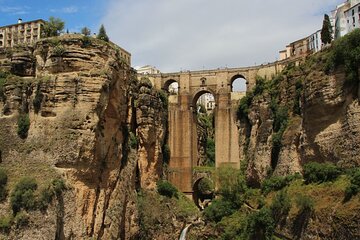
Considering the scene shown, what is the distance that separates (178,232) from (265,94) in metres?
17.2

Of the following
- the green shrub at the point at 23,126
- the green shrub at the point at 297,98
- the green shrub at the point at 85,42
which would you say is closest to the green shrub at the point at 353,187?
the green shrub at the point at 297,98

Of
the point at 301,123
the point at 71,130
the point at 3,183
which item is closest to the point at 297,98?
the point at 301,123

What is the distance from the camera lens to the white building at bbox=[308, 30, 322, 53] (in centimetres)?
5625

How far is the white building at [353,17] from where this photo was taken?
47141 millimetres

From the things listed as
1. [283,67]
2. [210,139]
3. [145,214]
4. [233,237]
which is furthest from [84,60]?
[210,139]

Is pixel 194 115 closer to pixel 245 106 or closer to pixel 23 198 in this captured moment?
pixel 245 106

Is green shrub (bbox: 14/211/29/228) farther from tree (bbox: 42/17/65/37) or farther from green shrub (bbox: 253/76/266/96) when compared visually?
green shrub (bbox: 253/76/266/96)

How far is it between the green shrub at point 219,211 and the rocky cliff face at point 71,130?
352 inches

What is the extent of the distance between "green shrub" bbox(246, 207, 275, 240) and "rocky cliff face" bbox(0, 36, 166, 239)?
1105 centimetres

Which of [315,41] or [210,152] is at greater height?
[315,41]

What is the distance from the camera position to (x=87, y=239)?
3662cm

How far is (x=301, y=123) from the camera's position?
45812 mm

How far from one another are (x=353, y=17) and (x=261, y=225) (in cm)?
2205

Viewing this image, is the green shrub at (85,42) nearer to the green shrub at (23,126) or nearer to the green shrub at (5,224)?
the green shrub at (23,126)
